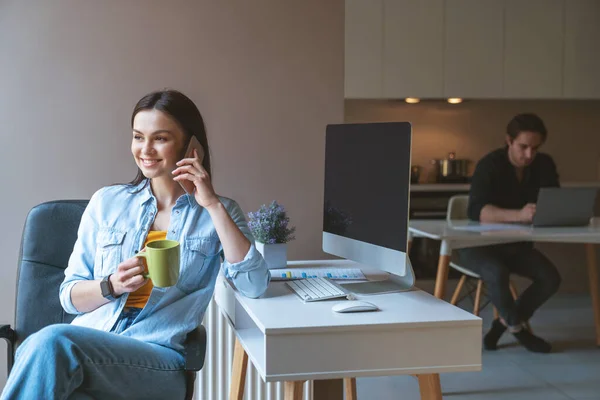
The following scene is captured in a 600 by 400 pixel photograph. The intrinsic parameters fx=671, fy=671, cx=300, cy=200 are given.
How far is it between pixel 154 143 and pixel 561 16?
14.4 feet

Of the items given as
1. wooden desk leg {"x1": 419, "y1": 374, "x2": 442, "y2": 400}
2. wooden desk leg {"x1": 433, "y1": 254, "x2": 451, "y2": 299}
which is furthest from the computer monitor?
wooden desk leg {"x1": 433, "y1": 254, "x2": 451, "y2": 299}

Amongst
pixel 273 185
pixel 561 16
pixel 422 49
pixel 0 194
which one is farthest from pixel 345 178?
pixel 561 16

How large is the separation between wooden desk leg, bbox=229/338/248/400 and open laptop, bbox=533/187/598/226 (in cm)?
194

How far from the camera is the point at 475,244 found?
3.78 meters

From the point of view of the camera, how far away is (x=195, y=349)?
1718 millimetres

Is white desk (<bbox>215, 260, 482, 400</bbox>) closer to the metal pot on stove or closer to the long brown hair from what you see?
the long brown hair

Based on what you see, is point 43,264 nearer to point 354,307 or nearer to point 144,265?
point 144,265

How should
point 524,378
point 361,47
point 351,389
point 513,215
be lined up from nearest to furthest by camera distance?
point 351,389 < point 524,378 < point 513,215 < point 361,47

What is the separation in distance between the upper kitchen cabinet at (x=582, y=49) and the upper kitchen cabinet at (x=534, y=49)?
68mm

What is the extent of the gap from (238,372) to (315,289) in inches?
23.2

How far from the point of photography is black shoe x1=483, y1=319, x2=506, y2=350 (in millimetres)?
3835

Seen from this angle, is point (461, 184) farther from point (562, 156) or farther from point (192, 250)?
point (192, 250)

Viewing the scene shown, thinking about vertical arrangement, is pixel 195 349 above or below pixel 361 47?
below

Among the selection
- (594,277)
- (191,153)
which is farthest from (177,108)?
(594,277)
